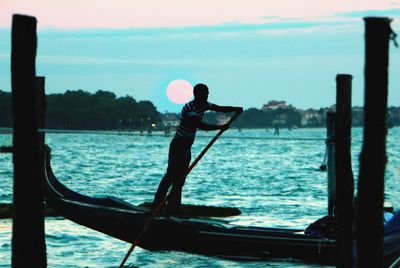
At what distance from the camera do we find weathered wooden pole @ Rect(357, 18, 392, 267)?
22.6 feet

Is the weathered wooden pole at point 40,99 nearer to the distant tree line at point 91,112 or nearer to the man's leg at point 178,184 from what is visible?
the man's leg at point 178,184

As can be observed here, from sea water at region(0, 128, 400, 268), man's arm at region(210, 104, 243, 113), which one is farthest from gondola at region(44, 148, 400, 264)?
man's arm at region(210, 104, 243, 113)

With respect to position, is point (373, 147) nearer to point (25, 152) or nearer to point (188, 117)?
point (25, 152)

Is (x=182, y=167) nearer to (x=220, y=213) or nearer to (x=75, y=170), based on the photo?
(x=220, y=213)

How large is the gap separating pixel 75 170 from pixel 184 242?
37063 mm

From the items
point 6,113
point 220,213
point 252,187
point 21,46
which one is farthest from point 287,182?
point 6,113

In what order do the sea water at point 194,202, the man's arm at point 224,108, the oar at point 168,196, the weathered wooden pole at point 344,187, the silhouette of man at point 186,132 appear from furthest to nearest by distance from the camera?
1. the sea water at point 194,202
2. the man's arm at point 224,108
3. the silhouette of man at point 186,132
4. the oar at point 168,196
5. the weathered wooden pole at point 344,187

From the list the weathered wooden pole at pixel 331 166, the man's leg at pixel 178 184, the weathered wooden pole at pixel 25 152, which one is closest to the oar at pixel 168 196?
the man's leg at pixel 178 184

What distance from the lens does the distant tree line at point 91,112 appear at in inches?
6097

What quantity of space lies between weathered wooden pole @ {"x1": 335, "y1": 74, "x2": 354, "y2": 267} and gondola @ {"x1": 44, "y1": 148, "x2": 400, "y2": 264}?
6.68ft

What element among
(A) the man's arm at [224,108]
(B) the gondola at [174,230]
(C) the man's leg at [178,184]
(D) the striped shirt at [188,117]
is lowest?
(B) the gondola at [174,230]

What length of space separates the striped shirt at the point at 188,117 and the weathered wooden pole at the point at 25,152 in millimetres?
3182

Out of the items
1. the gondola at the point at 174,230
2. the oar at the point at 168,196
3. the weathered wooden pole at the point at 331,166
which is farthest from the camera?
the gondola at the point at 174,230

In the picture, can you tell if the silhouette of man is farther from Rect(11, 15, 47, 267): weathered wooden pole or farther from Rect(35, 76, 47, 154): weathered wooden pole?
Rect(11, 15, 47, 267): weathered wooden pole
